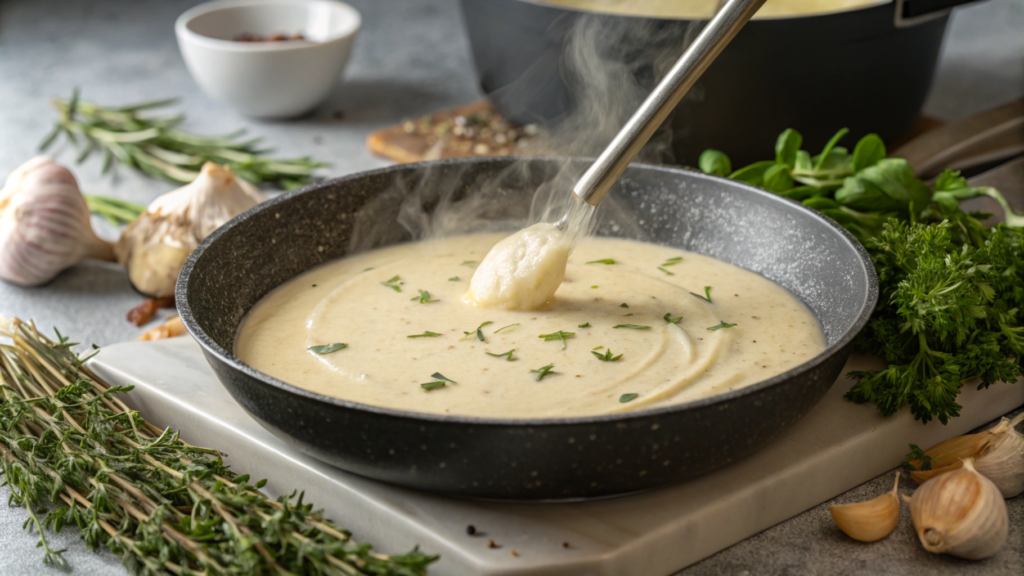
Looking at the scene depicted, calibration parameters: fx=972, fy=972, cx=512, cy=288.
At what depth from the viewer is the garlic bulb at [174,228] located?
2.25 meters

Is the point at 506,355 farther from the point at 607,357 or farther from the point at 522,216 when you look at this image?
the point at 522,216


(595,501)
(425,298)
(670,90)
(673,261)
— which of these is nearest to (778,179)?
(673,261)

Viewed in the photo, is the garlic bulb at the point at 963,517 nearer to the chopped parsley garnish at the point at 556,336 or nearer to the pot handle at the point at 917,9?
the chopped parsley garnish at the point at 556,336

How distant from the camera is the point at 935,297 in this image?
5.13 feet

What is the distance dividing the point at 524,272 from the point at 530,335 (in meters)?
0.12

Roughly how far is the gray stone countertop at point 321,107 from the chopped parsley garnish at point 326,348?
431 millimetres

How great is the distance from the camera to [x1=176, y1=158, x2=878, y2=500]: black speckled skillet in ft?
4.04

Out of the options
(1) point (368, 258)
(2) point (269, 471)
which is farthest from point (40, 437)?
(1) point (368, 258)

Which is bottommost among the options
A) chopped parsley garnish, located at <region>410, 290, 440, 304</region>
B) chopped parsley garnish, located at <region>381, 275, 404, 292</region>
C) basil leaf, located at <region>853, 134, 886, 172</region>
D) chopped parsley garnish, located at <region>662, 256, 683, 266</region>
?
chopped parsley garnish, located at <region>381, 275, 404, 292</region>

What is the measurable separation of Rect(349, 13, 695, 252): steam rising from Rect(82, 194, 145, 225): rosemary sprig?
913mm

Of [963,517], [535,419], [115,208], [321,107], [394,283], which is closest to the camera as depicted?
[535,419]

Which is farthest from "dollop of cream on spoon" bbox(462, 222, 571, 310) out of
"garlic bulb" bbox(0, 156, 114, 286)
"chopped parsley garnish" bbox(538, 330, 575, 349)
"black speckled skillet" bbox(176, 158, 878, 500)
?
"garlic bulb" bbox(0, 156, 114, 286)

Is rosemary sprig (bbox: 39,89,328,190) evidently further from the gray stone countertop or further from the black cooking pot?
the black cooking pot

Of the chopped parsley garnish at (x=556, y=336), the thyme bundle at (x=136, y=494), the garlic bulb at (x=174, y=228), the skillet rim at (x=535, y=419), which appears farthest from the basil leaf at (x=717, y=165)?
the thyme bundle at (x=136, y=494)
